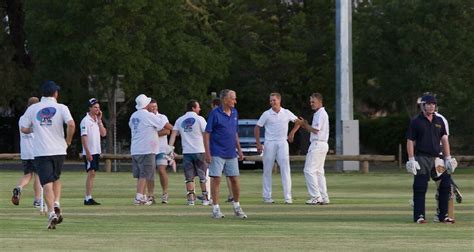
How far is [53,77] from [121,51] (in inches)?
196

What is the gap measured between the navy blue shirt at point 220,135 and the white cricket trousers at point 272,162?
17.1 feet

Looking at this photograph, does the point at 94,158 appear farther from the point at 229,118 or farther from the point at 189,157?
the point at 229,118

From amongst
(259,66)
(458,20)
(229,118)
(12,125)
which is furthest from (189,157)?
(12,125)

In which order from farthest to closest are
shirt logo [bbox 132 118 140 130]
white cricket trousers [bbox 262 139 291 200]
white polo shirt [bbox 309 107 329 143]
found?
white cricket trousers [bbox 262 139 291 200] → white polo shirt [bbox 309 107 329 143] → shirt logo [bbox 132 118 140 130]

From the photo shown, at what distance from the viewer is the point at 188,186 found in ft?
88.3

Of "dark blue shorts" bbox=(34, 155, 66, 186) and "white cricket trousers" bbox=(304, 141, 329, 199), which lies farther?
"white cricket trousers" bbox=(304, 141, 329, 199)

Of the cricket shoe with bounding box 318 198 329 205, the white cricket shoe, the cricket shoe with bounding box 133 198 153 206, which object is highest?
the white cricket shoe

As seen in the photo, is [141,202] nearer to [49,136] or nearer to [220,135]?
[220,135]

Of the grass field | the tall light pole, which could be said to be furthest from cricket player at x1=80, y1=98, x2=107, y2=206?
the tall light pole

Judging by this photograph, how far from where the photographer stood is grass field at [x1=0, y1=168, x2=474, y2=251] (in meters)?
16.7

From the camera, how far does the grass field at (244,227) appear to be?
16719 millimetres

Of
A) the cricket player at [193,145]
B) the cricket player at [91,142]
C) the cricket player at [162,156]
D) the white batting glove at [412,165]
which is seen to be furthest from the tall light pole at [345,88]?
the white batting glove at [412,165]

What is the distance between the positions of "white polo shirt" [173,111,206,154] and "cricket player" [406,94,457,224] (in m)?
6.73

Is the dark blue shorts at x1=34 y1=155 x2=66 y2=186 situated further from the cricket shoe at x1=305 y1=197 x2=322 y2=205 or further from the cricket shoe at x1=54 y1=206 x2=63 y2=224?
the cricket shoe at x1=305 y1=197 x2=322 y2=205
